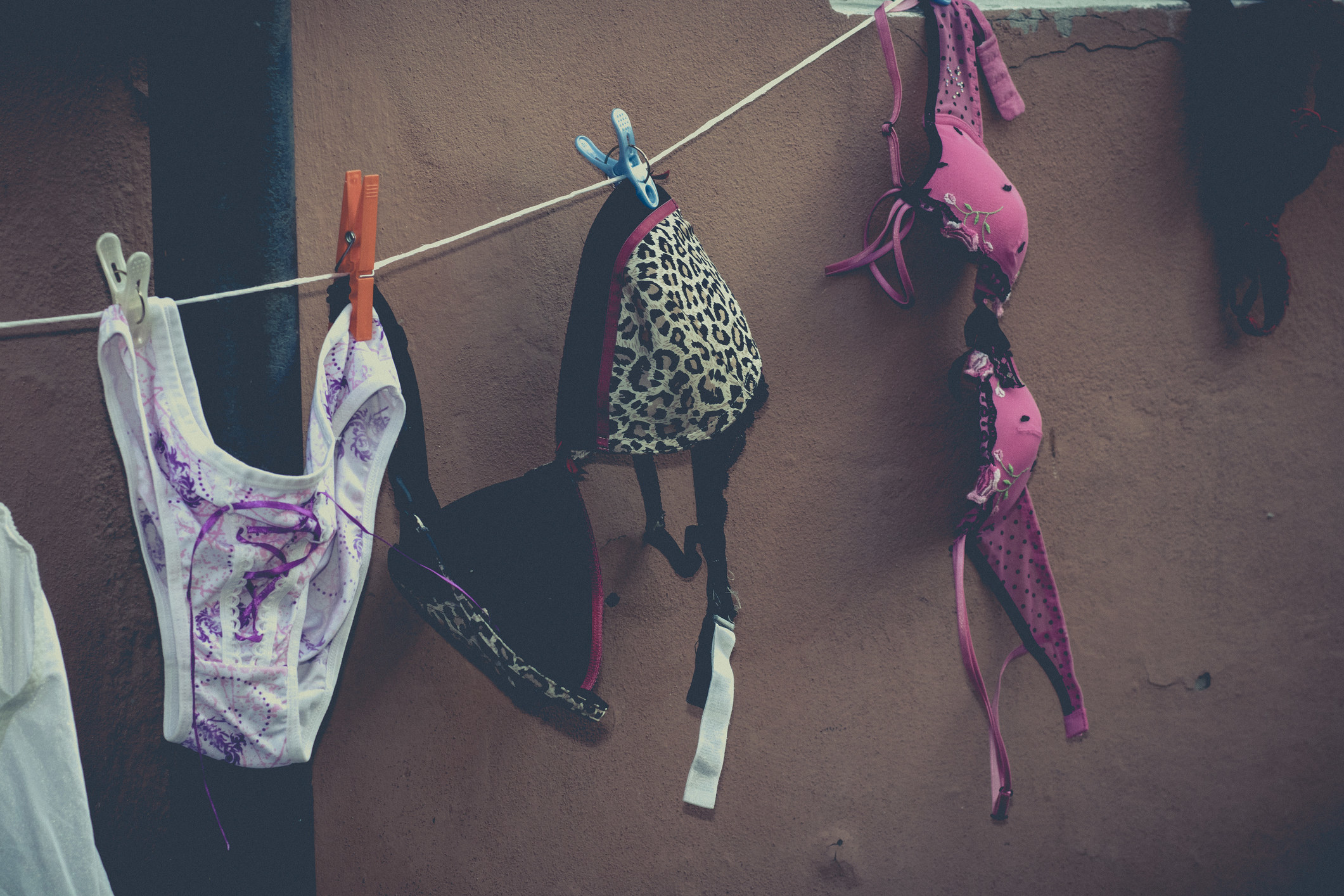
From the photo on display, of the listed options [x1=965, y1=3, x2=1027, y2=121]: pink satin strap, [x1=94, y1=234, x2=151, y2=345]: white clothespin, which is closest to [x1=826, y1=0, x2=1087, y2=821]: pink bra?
[x1=965, y1=3, x2=1027, y2=121]: pink satin strap

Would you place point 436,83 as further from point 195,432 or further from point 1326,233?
point 1326,233

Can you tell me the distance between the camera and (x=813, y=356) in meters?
1.46

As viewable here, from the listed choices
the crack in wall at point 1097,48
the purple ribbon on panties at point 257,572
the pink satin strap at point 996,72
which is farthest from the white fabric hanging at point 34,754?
the crack in wall at point 1097,48

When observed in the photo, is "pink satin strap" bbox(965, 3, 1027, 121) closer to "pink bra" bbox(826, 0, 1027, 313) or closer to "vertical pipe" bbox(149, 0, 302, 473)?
"pink bra" bbox(826, 0, 1027, 313)

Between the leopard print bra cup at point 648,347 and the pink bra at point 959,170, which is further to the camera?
the pink bra at point 959,170

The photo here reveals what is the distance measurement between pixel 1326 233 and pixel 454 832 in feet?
7.23

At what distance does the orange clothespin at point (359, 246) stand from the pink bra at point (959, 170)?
32.6 inches

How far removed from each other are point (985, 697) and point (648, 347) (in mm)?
977

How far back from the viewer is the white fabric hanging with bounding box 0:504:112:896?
811 mm

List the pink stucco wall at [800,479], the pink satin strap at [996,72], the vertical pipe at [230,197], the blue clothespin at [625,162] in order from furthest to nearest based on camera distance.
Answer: the pink satin strap at [996,72] → the pink stucco wall at [800,479] → the blue clothespin at [625,162] → the vertical pipe at [230,197]

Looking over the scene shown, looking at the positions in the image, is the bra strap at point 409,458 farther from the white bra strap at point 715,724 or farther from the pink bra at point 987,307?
the pink bra at point 987,307

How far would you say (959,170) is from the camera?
1.29m

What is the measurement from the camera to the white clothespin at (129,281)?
890 mm

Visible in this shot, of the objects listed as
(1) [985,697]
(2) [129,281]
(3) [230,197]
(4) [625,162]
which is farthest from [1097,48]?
(2) [129,281]
